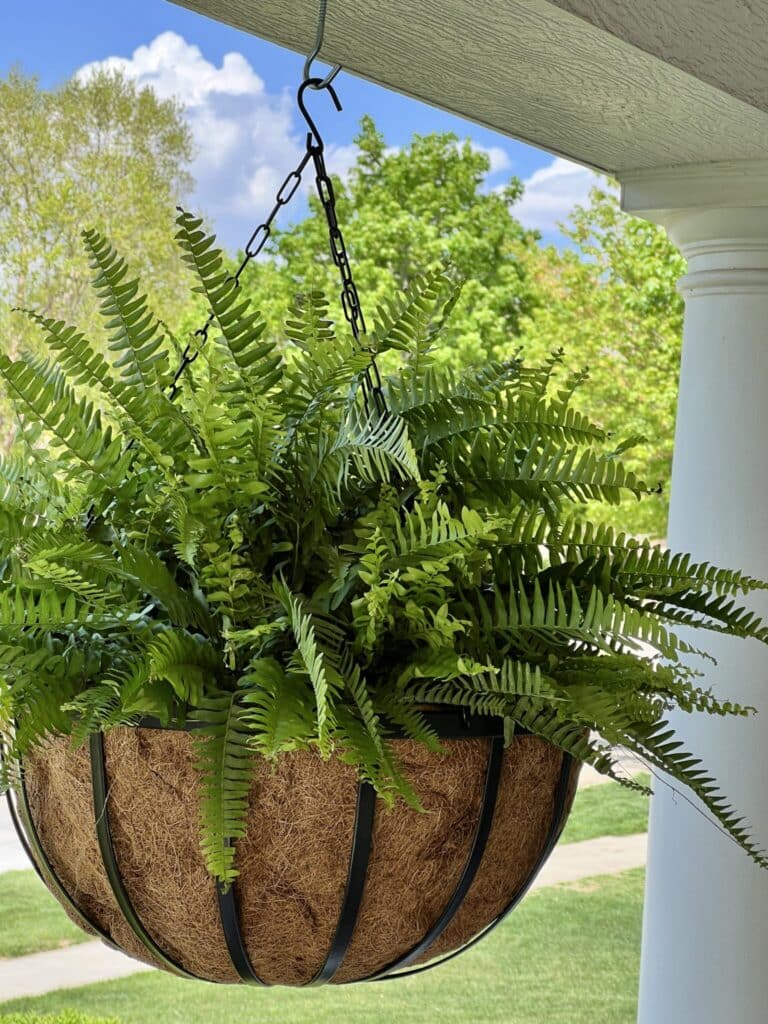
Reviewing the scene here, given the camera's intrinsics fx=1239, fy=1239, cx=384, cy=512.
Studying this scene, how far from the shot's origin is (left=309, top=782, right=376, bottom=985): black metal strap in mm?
718

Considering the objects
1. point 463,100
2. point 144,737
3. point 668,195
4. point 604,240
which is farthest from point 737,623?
point 604,240

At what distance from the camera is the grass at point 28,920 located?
7.34 metres

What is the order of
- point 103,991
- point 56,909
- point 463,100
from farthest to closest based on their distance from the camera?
point 56,909 < point 103,991 < point 463,100

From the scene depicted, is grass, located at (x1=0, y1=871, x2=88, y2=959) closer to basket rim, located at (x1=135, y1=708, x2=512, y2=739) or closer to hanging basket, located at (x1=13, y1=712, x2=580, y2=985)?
hanging basket, located at (x1=13, y1=712, x2=580, y2=985)

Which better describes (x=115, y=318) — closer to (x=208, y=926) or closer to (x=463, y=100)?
(x=208, y=926)

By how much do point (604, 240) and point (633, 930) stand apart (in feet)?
15.8

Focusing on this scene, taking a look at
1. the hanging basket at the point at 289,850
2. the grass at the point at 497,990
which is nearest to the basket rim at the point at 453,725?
the hanging basket at the point at 289,850

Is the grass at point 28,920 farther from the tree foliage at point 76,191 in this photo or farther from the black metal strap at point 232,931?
the black metal strap at point 232,931

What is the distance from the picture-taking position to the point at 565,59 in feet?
3.49

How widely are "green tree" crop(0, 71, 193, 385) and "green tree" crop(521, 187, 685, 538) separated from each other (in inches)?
110

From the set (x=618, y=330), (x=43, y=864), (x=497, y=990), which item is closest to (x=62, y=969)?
(x=497, y=990)

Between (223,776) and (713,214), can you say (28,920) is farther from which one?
(223,776)

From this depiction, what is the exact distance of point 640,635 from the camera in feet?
2.51

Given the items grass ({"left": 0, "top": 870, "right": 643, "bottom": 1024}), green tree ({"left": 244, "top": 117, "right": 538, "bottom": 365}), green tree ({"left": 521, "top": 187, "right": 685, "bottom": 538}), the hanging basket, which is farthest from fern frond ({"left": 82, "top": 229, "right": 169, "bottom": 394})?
green tree ({"left": 244, "top": 117, "right": 538, "bottom": 365})
